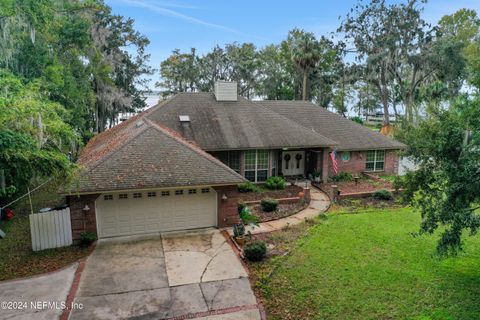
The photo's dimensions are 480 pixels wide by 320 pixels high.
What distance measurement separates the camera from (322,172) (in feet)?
70.2

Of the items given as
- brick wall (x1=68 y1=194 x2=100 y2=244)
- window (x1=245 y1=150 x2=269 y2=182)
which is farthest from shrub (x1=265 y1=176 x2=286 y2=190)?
brick wall (x1=68 y1=194 x2=100 y2=244)

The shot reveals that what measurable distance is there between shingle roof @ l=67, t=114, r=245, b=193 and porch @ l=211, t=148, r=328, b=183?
19.3 ft

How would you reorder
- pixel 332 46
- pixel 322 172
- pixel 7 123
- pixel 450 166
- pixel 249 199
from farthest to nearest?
pixel 332 46, pixel 322 172, pixel 249 199, pixel 7 123, pixel 450 166

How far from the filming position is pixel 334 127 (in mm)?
24250

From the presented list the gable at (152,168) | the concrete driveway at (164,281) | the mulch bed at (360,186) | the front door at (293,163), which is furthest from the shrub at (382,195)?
the concrete driveway at (164,281)

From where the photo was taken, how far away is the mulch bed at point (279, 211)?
49.5ft

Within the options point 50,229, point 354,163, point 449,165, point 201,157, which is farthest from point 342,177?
point 50,229

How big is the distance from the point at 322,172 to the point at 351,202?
13.7 ft

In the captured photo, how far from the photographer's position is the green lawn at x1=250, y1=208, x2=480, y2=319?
8242mm

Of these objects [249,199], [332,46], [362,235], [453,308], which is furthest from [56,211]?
[332,46]

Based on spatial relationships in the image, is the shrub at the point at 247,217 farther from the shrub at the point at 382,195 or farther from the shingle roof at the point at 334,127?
the shingle roof at the point at 334,127

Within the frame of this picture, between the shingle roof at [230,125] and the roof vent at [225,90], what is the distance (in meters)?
0.36

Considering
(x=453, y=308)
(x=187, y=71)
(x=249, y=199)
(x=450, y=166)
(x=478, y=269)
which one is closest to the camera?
(x=450, y=166)

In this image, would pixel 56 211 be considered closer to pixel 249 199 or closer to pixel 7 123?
pixel 7 123
